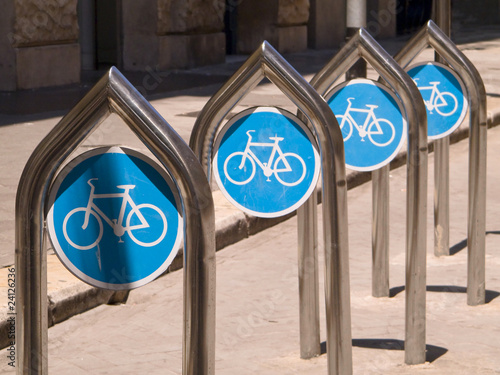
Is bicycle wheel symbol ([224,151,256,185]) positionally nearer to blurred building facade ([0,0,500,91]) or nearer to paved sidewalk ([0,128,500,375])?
paved sidewalk ([0,128,500,375])

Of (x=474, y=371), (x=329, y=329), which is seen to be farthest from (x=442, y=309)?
(x=329, y=329)

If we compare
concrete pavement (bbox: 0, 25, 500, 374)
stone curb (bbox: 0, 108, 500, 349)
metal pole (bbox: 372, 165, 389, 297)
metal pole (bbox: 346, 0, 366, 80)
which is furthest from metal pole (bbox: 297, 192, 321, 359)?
metal pole (bbox: 346, 0, 366, 80)

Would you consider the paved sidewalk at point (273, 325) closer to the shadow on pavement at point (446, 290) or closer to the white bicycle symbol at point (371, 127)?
the shadow on pavement at point (446, 290)

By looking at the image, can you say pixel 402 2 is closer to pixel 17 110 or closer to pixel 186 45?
pixel 186 45

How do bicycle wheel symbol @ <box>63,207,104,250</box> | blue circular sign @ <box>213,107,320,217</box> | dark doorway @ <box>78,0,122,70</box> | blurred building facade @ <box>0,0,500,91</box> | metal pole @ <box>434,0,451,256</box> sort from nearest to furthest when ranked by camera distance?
bicycle wheel symbol @ <box>63,207,104,250</box> → blue circular sign @ <box>213,107,320,217</box> → metal pole @ <box>434,0,451,256</box> → blurred building facade @ <box>0,0,500,91</box> → dark doorway @ <box>78,0,122,70</box>

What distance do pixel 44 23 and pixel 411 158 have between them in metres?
7.91

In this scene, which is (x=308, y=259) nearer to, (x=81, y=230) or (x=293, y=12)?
(x=81, y=230)

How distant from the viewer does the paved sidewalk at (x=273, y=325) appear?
3514mm

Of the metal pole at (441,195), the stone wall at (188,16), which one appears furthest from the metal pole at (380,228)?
the stone wall at (188,16)

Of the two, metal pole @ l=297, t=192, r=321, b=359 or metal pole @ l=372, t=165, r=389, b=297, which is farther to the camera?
metal pole @ l=372, t=165, r=389, b=297

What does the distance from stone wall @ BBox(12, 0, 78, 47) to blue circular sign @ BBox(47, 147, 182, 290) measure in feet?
27.8

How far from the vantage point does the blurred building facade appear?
34.5 feet

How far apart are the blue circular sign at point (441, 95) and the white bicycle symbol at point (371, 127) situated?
74 centimetres

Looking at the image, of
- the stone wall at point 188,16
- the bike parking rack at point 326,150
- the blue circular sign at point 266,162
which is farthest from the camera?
the stone wall at point 188,16
